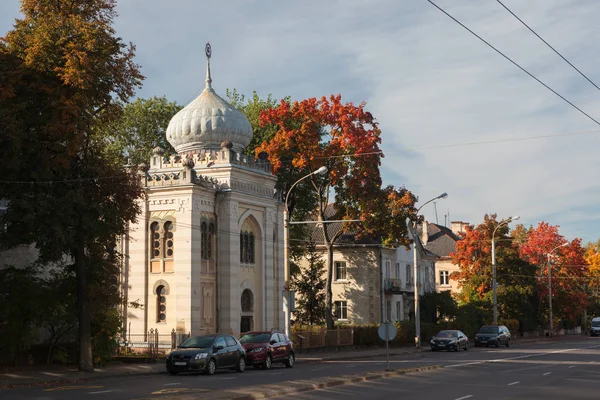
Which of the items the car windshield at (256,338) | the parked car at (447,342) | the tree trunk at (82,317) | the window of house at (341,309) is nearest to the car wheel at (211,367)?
the tree trunk at (82,317)

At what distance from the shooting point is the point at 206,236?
41594mm

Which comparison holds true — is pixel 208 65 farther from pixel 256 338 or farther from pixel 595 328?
pixel 595 328

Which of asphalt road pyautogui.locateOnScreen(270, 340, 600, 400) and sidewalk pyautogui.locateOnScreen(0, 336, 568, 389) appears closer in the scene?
asphalt road pyautogui.locateOnScreen(270, 340, 600, 400)

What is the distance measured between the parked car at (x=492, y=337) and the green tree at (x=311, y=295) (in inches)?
426

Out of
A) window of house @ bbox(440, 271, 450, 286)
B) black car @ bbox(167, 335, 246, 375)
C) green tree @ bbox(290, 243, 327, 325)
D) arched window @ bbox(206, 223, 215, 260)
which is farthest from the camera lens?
window of house @ bbox(440, 271, 450, 286)

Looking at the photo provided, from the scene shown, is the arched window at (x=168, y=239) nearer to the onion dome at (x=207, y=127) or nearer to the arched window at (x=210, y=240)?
the arched window at (x=210, y=240)

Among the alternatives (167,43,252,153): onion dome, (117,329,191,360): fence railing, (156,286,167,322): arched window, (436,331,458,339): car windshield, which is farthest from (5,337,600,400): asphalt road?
(436,331,458,339): car windshield

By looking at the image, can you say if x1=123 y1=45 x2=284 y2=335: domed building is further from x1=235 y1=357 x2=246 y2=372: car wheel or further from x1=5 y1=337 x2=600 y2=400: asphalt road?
x1=5 y1=337 x2=600 y2=400: asphalt road

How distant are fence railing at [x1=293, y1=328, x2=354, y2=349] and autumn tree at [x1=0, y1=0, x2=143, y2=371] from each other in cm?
1651

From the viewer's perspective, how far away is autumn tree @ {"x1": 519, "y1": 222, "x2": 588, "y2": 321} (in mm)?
78625

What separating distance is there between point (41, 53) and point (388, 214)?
30.5 m

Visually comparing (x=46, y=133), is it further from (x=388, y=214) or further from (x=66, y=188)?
(x=388, y=214)

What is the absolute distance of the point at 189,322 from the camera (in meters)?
39.6

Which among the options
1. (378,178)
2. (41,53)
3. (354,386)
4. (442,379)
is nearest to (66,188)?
(41,53)
